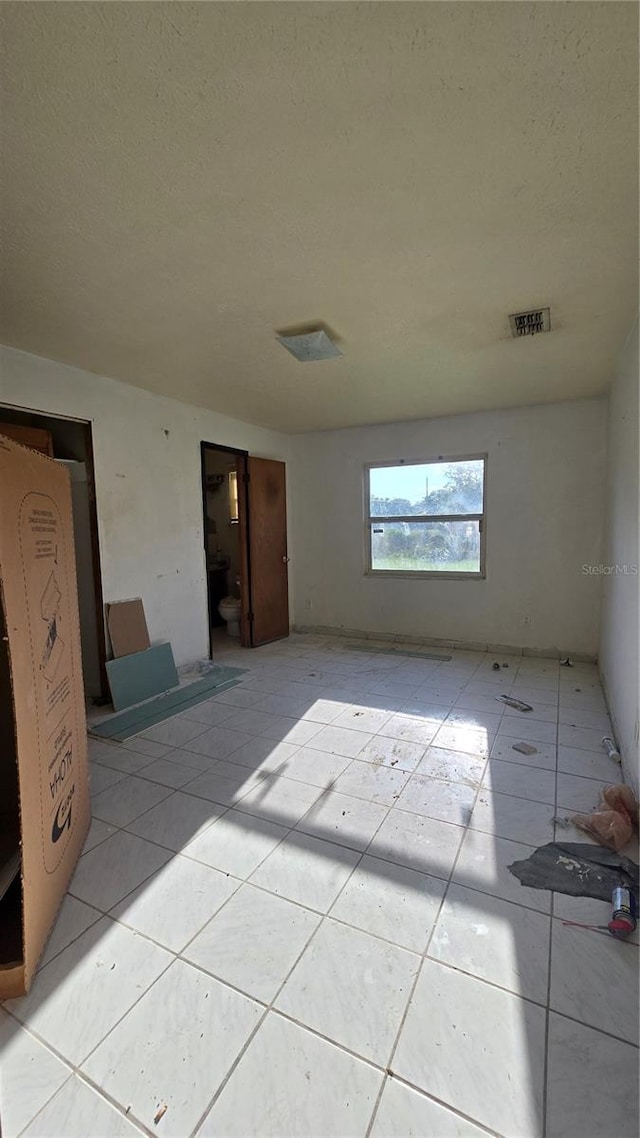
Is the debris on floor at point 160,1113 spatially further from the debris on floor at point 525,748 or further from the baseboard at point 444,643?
Answer: the baseboard at point 444,643

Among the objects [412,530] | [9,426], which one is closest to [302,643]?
[412,530]

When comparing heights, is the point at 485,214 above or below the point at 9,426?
above

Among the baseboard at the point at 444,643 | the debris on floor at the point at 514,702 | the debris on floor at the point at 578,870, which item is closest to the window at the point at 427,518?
the baseboard at the point at 444,643

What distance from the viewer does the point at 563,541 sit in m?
4.23

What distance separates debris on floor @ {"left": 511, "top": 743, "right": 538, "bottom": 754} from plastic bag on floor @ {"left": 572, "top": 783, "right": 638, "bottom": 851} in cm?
53

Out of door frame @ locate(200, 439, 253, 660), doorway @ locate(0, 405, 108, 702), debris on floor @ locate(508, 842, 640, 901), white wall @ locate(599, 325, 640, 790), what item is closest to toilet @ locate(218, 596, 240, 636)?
door frame @ locate(200, 439, 253, 660)

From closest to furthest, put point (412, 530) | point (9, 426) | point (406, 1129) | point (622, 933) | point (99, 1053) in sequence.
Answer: point (406, 1129)
point (99, 1053)
point (622, 933)
point (9, 426)
point (412, 530)

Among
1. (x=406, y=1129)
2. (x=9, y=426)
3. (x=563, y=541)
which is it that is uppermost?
(x=9, y=426)

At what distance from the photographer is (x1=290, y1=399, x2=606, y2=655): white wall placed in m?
4.14

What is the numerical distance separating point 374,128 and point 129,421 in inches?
110

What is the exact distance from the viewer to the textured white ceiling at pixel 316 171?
1.04 meters

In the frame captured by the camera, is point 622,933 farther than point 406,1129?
Yes

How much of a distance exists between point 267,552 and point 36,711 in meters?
3.74

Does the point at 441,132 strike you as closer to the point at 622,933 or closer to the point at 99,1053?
the point at 622,933
